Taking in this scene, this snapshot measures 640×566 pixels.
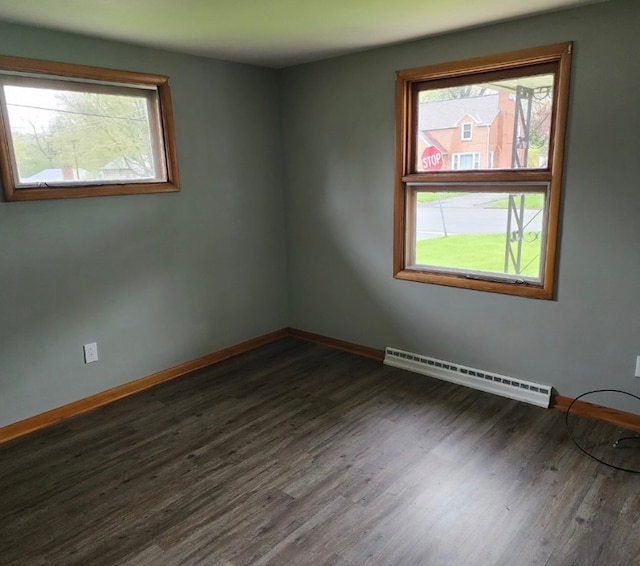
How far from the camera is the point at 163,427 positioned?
2879mm

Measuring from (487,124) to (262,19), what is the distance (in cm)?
149

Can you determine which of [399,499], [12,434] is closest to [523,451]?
[399,499]

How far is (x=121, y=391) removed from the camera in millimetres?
3277

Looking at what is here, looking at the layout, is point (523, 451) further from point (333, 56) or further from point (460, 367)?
point (333, 56)

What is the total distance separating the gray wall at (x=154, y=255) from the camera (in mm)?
2779

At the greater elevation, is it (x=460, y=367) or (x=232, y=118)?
(x=232, y=118)

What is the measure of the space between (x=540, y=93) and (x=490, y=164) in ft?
1.56

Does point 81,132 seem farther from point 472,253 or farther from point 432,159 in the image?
point 472,253

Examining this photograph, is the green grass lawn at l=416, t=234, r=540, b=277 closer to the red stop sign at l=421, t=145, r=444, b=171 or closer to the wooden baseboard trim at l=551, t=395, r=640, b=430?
the red stop sign at l=421, t=145, r=444, b=171

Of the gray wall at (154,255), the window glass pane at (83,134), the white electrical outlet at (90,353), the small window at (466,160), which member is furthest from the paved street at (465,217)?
the white electrical outlet at (90,353)

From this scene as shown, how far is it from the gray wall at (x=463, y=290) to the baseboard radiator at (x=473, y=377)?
2.2 inches

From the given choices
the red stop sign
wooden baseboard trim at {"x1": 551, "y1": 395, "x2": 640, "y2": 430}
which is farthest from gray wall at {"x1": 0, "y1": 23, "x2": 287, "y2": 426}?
wooden baseboard trim at {"x1": 551, "y1": 395, "x2": 640, "y2": 430}

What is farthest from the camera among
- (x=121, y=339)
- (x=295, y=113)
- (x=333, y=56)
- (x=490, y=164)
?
(x=295, y=113)

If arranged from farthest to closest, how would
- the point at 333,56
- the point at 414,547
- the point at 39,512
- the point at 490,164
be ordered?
the point at 333,56 → the point at 490,164 → the point at 39,512 → the point at 414,547
